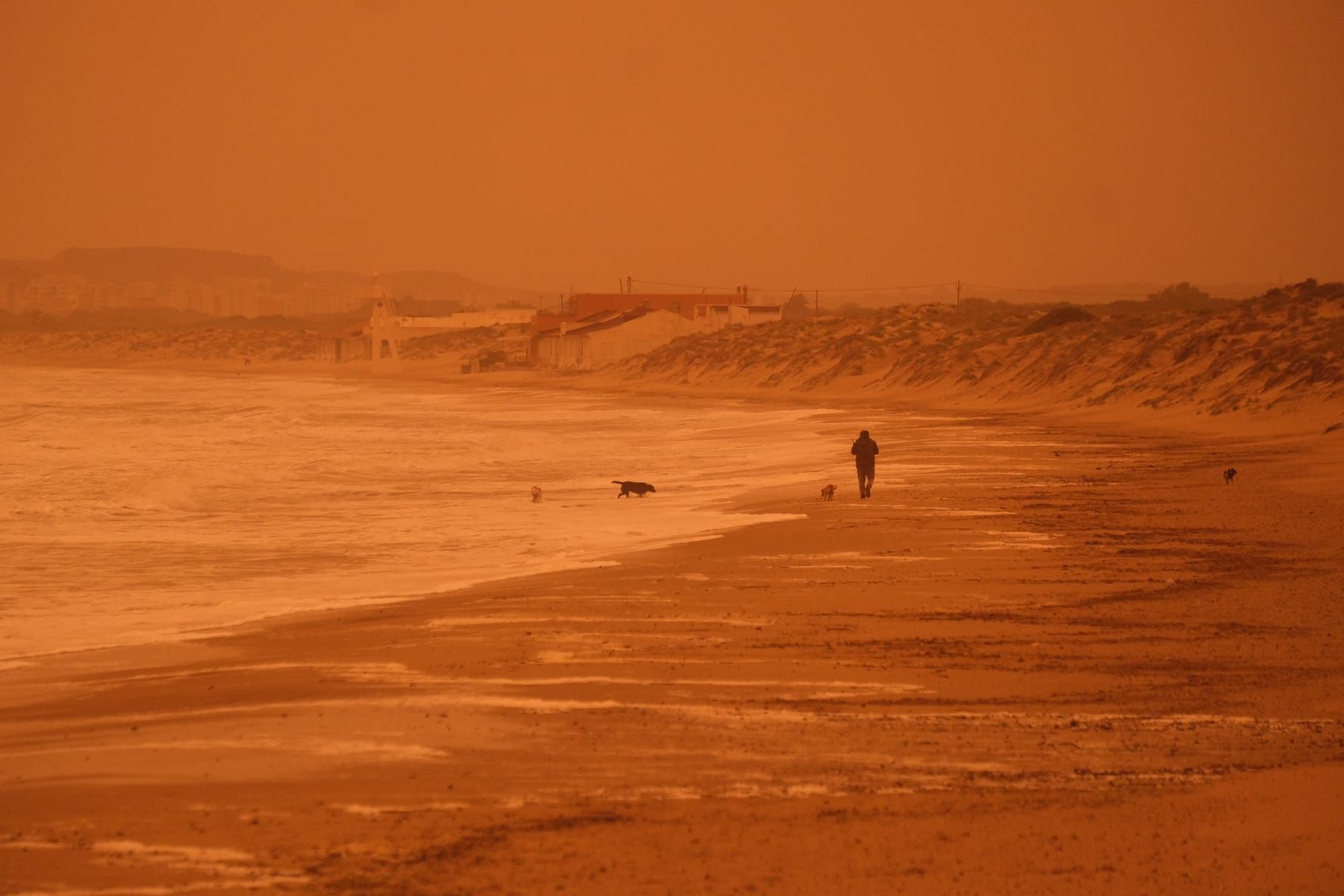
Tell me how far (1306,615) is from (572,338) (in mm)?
76793

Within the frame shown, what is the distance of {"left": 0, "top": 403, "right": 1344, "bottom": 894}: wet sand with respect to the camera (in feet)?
16.8

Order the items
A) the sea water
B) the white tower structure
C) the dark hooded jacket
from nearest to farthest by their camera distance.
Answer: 1. the sea water
2. the dark hooded jacket
3. the white tower structure

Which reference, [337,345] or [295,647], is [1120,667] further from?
[337,345]

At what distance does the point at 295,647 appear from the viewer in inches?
365

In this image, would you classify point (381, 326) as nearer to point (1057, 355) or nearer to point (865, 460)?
point (1057, 355)

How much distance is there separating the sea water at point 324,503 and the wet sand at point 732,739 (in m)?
1.60

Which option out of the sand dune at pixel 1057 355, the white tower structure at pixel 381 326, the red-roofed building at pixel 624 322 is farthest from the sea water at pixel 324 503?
the white tower structure at pixel 381 326

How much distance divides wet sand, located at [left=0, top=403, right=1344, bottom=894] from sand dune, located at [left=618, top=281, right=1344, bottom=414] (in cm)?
1951

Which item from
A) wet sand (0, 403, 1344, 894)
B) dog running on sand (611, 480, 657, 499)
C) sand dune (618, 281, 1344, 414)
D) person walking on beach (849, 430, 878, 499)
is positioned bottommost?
wet sand (0, 403, 1344, 894)

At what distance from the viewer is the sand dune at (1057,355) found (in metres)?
31.1

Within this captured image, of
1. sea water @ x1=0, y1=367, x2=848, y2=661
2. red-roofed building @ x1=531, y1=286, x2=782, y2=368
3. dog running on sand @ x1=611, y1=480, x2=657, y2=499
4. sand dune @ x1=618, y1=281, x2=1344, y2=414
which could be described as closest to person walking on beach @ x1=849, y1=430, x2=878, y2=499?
sea water @ x1=0, y1=367, x2=848, y2=661

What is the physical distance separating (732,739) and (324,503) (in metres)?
13.9

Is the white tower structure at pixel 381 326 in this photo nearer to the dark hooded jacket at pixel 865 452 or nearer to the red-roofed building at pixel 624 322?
the red-roofed building at pixel 624 322

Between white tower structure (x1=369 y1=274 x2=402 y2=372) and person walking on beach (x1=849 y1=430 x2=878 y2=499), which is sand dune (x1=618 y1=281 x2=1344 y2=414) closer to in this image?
person walking on beach (x1=849 y1=430 x2=878 y2=499)
